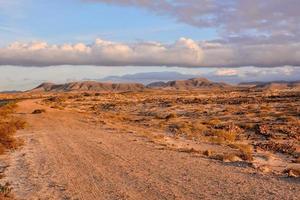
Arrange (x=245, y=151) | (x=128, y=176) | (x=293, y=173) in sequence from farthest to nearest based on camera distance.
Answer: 1. (x=245, y=151)
2. (x=293, y=173)
3. (x=128, y=176)

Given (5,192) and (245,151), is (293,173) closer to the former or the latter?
(245,151)

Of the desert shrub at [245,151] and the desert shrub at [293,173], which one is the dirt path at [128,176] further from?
the desert shrub at [245,151]

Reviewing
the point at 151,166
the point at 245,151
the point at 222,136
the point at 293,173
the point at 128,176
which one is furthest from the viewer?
the point at 222,136

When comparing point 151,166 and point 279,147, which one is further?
point 279,147

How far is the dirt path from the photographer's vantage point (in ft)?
45.1

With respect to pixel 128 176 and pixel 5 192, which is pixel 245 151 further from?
pixel 5 192

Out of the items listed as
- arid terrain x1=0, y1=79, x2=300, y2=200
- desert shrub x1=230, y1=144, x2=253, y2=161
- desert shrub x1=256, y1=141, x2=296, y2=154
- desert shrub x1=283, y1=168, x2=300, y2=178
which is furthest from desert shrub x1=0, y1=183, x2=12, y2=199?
desert shrub x1=256, y1=141, x2=296, y2=154

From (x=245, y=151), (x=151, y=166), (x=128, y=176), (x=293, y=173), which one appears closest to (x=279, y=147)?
(x=245, y=151)

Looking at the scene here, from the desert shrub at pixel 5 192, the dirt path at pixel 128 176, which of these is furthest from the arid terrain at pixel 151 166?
the desert shrub at pixel 5 192

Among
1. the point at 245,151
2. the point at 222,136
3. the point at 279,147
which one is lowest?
the point at 222,136

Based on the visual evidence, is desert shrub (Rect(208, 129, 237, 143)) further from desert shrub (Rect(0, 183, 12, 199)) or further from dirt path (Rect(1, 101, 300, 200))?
desert shrub (Rect(0, 183, 12, 199))

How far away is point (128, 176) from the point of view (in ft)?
53.5

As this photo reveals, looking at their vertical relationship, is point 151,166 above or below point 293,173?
below

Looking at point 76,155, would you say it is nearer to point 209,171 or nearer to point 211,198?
point 209,171
